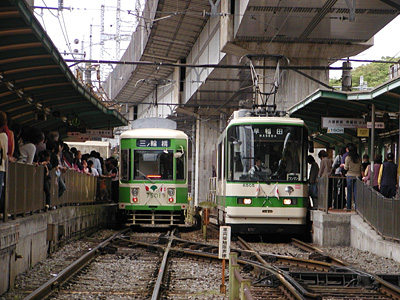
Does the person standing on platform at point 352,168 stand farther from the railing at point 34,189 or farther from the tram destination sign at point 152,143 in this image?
the railing at point 34,189

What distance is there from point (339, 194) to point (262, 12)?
7.14 m

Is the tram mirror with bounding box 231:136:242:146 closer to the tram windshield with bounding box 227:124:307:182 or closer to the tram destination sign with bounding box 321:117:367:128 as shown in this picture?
the tram windshield with bounding box 227:124:307:182

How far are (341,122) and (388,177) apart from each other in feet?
13.1

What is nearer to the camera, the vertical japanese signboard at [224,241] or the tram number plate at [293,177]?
the vertical japanese signboard at [224,241]

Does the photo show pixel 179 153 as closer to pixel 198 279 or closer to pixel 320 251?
pixel 320 251

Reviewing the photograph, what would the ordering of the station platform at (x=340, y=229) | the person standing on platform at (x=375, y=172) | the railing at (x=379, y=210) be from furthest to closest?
the person standing on platform at (x=375, y=172)
the station platform at (x=340, y=229)
the railing at (x=379, y=210)

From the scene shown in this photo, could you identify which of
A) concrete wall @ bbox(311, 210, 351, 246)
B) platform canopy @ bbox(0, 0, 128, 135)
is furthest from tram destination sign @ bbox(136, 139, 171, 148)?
concrete wall @ bbox(311, 210, 351, 246)

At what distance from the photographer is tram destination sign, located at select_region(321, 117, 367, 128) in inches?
736

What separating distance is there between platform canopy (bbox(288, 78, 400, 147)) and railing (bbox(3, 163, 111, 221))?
6.18 metres

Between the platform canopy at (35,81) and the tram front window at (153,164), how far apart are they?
199 cm

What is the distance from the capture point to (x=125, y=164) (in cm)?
2056

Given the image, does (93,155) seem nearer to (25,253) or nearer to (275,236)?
(275,236)

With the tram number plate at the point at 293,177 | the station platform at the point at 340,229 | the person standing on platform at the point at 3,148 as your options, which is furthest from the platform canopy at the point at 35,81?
the station platform at the point at 340,229

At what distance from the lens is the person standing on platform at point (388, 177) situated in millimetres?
14828
